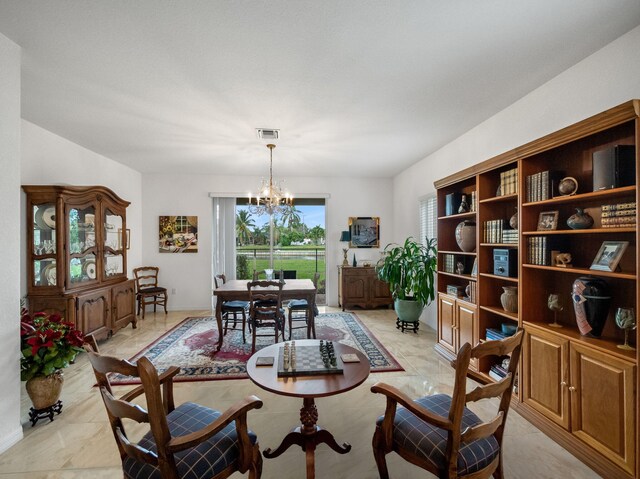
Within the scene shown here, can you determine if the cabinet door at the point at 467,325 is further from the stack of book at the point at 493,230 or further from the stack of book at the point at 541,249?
the stack of book at the point at 541,249

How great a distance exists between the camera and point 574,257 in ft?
7.47

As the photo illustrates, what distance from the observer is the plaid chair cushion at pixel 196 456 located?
4.21ft

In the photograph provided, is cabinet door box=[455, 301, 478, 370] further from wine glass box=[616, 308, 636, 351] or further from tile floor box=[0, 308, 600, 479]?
wine glass box=[616, 308, 636, 351]

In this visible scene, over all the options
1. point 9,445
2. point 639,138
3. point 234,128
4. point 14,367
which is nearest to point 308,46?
point 234,128

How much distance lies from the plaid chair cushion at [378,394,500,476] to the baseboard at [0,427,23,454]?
2.46m

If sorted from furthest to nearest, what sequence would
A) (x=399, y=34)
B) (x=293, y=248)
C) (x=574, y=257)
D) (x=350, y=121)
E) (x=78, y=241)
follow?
(x=293, y=248), (x=78, y=241), (x=350, y=121), (x=574, y=257), (x=399, y=34)

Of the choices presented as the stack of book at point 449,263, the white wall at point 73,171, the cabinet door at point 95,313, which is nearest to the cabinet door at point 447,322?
the stack of book at point 449,263

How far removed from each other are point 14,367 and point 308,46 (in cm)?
295

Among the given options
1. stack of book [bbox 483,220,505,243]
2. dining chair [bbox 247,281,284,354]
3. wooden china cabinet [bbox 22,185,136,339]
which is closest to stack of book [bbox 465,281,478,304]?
stack of book [bbox 483,220,505,243]

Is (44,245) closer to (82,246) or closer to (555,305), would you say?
(82,246)

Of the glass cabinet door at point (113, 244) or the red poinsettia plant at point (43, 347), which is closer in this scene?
the red poinsettia plant at point (43, 347)

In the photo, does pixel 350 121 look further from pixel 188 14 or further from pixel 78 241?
pixel 78 241

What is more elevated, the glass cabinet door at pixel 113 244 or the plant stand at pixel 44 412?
the glass cabinet door at pixel 113 244

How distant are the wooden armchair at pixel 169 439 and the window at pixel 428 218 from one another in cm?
398
